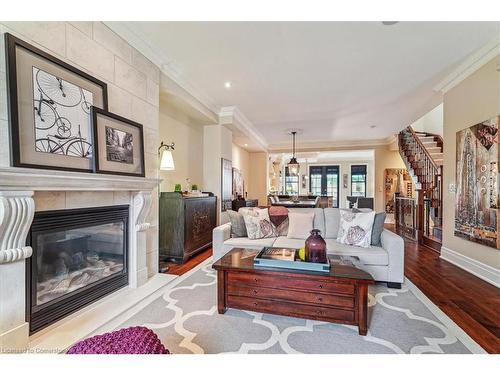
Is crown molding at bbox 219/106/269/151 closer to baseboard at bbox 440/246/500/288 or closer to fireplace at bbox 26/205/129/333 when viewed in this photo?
fireplace at bbox 26/205/129/333

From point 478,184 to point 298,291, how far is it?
276cm

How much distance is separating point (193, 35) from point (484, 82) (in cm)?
347

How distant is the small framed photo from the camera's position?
2.03 m

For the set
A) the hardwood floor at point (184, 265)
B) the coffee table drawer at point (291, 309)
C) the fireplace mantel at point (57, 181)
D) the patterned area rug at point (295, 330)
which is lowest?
the hardwood floor at point (184, 265)

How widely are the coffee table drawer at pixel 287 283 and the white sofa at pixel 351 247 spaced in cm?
Result: 54

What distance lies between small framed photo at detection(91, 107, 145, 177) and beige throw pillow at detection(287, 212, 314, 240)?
1.98m

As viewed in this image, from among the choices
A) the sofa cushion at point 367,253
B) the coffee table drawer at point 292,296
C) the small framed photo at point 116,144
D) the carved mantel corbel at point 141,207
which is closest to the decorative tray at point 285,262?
the coffee table drawer at point 292,296

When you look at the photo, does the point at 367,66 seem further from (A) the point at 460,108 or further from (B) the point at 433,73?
(A) the point at 460,108

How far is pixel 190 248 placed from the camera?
3.62 meters

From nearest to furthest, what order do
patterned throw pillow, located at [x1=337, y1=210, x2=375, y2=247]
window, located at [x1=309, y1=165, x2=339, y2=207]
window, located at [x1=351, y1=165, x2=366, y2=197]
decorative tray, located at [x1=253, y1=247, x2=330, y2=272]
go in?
decorative tray, located at [x1=253, y1=247, x2=330, y2=272]
patterned throw pillow, located at [x1=337, y1=210, x2=375, y2=247]
window, located at [x1=351, y1=165, x2=366, y2=197]
window, located at [x1=309, y1=165, x2=339, y2=207]

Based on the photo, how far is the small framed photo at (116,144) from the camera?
2.03 metres

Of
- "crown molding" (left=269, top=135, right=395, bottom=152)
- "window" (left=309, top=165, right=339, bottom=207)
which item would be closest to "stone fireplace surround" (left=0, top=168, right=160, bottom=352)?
"crown molding" (left=269, top=135, right=395, bottom=152)

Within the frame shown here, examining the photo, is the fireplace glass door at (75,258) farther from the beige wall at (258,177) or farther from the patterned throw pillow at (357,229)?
the beige wall at (258,177)
